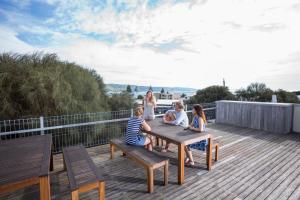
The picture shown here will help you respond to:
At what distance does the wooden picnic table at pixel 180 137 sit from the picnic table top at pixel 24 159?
1865 millimetres

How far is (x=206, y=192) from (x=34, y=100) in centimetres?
505

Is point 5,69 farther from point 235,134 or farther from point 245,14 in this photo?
point 245,14

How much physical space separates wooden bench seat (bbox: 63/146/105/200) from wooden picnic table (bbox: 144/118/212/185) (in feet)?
4.34

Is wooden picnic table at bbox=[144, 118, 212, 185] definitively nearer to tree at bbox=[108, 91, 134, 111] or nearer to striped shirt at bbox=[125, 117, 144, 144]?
striped shirt at bbox=[125, 117, 144, 144]

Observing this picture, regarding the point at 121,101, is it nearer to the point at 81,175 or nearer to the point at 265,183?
the point at 81,175

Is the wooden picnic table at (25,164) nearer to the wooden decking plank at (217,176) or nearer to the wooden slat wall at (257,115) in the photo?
the wooden decking plank at (217,176)

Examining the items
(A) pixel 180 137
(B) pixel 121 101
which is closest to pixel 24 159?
(A) pixel 180 137

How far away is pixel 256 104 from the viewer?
23.0 ft

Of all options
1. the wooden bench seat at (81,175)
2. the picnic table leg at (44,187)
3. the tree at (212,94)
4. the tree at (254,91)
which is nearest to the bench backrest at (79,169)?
the wooden bench seat at (81,175)

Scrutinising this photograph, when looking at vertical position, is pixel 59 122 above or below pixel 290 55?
below

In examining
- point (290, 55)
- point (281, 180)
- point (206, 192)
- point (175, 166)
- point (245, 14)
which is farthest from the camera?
point (290, 55)

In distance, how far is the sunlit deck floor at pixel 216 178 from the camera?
9.20 feet

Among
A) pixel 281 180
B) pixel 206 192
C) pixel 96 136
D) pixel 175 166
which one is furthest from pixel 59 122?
pixel 281 180

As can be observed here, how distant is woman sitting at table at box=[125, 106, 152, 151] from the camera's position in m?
3.49
